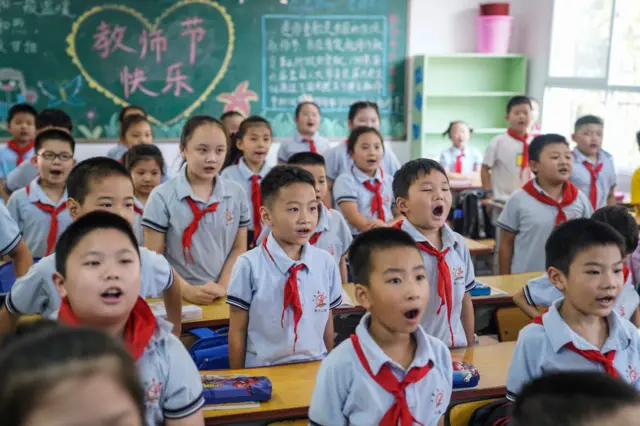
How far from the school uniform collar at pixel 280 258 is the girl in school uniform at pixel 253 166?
1.61m

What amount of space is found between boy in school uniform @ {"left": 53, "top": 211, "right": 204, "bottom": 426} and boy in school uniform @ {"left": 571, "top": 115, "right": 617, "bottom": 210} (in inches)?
143

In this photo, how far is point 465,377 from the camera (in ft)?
6.70

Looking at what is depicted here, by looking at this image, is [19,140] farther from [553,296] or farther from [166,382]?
[166,382]

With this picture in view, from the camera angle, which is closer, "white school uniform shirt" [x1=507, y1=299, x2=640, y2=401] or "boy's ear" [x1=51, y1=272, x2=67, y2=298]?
"boy's ear" [x1=51, y1=272, x2=67, y2=298]

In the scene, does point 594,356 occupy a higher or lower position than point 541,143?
lower

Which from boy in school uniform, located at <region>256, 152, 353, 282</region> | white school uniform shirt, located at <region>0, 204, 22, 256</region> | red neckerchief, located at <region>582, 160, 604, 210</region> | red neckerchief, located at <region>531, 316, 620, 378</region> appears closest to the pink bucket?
red neckerchief, located at <region>582, 160, 604, 210</region>

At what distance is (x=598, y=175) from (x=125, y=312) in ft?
12.7

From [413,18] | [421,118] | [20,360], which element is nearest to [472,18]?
[413,18]

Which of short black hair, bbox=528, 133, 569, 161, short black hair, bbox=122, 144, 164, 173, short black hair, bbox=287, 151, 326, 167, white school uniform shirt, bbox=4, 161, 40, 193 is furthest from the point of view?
white school uniform shirt, bbox=4, 161, 40, 193

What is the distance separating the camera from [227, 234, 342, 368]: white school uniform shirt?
2.30 metres

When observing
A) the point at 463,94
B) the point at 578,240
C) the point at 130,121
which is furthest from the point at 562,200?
the point at 463,94

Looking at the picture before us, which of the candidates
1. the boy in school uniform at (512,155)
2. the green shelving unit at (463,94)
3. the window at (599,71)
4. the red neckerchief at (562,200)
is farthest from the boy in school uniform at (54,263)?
the green shelving unit at (463,94)

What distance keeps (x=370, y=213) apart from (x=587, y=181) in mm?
1566

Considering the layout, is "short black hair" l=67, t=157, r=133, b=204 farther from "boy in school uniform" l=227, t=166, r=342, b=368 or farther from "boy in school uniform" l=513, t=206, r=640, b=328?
"boy in school uniform" l=513, t=206, r=640, b=328
